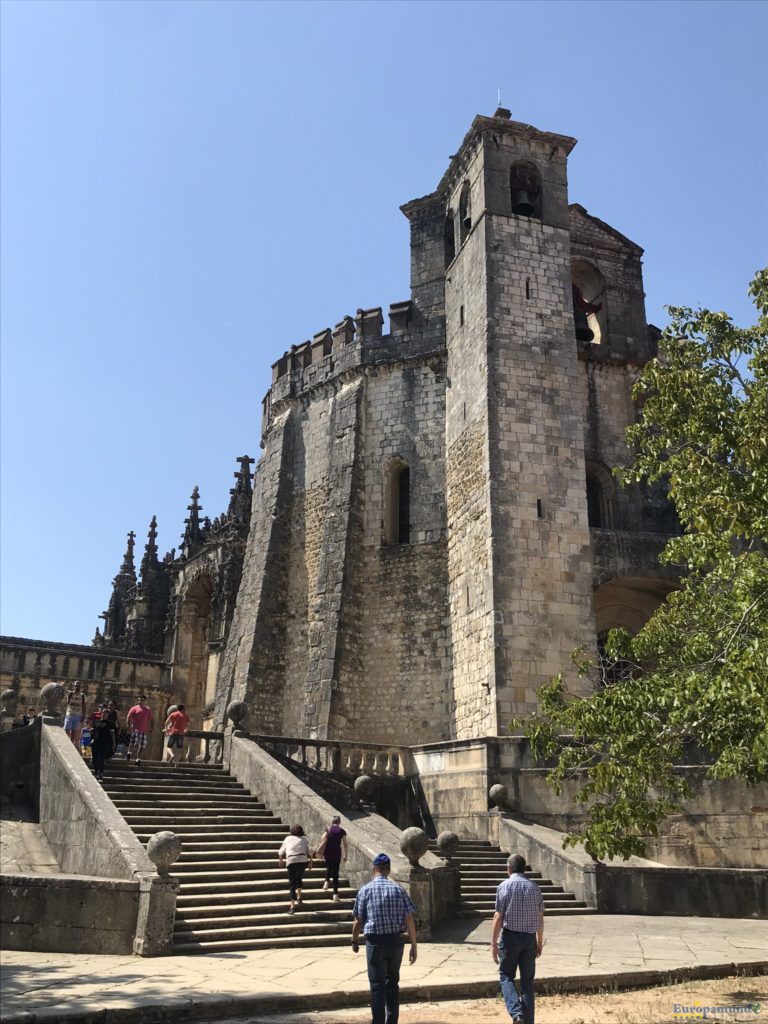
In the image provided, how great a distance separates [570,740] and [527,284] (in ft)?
34.6

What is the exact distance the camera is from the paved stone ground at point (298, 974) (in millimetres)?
6449

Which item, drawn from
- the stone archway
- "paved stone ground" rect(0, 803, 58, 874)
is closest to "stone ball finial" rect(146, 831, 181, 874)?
"paved stone ground" rect(0, 803, 58, 874)

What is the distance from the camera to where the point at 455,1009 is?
7.01 metres

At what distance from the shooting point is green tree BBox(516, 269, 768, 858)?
854 cm

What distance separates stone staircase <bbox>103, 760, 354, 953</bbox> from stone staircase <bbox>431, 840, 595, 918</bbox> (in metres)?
2.20

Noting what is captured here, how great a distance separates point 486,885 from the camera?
12906 mm

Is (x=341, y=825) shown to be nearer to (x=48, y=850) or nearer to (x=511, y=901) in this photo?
(x=48, y=850)

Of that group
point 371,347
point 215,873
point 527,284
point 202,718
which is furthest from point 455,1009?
point 202,718

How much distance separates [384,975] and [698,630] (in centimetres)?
606

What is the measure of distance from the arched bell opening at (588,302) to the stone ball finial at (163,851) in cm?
1724

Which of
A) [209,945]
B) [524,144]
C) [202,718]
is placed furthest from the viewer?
[202,718]

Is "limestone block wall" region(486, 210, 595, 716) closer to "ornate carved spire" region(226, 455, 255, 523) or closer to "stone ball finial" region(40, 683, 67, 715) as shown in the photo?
"stone ball finial" region(40, 683, 67, 715)

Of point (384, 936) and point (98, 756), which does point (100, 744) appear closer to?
point (98, 756)

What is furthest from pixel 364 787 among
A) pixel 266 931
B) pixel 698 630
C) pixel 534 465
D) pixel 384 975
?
pixel 384 975
